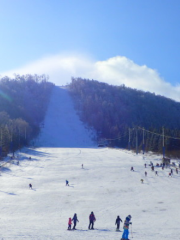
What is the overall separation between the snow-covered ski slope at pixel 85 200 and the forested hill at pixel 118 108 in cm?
6656

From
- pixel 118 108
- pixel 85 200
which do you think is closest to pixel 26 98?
pixel 118 108

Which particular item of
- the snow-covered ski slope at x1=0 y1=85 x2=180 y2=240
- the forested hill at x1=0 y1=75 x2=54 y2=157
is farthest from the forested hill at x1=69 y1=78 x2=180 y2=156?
the snow-covered ski slope at x1=0 y1=85 x2=180 y2=240

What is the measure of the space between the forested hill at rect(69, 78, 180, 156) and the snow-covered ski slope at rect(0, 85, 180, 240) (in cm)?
6656

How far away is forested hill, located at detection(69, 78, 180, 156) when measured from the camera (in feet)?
391

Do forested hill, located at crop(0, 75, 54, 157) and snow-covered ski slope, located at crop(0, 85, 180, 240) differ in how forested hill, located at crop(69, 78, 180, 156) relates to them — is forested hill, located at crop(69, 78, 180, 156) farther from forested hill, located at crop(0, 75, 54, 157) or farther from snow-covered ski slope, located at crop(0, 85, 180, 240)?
snow-covered ski slope, located at crop(0, 85, 180, 240)

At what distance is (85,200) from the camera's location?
23406mm

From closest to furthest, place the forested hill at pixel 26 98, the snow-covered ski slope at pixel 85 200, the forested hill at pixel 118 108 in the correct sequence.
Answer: the snow-covered ski slope at pixel 85 200 < the forested hill at pixel 26 98 < the forested hill at pixel 118 108

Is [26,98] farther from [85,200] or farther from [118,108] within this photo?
[85,200]

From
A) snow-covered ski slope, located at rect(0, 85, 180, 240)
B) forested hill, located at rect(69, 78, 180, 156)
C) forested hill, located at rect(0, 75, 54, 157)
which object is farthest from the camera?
forested hill, located at rect(69, 78, 180, 156)

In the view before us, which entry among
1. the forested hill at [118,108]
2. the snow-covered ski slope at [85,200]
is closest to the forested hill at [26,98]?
the forested hill at [118,108]

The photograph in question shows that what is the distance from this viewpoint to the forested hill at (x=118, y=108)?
119 metres

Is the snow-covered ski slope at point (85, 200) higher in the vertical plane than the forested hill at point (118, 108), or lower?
lower

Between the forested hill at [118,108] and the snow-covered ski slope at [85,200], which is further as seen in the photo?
the forested hill at [118,108]

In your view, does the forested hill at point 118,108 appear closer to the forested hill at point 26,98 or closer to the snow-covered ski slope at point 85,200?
the forested hill at point 26,98
